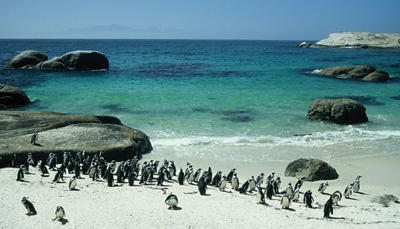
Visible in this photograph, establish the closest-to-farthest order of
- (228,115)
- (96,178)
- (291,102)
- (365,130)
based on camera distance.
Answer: (96,178), (365,130), (228,115), (291,102)

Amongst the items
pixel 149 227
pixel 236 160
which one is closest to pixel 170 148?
pixel 236 160

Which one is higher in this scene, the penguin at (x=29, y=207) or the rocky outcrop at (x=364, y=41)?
the rocky outcrop at (x=364, y=41)

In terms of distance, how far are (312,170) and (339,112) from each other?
28.7 ft

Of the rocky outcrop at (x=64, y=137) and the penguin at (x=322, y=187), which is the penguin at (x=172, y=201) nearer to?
the penguin at (x=322, y=187)

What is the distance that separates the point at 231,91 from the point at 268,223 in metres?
21.9

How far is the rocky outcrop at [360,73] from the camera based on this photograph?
1367 inches

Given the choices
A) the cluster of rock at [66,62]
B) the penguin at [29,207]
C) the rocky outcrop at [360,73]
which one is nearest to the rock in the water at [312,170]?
the penguin at [29,207]

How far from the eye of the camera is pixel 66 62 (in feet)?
136

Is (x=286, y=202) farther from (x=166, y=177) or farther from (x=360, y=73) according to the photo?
(x=360, y=73)

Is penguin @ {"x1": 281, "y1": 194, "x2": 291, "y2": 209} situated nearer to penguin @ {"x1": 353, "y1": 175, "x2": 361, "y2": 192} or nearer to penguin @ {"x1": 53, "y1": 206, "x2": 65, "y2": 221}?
penguin @ {"x1": 353, "y1": 175, "x2": 361, "y2": 192}

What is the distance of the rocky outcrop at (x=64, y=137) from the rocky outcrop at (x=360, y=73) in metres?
29.6

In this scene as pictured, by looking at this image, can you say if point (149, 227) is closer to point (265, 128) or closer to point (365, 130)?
point (265, 128)

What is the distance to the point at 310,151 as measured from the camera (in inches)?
572

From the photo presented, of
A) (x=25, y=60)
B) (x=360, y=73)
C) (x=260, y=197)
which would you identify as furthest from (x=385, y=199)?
(x=25, y=60)
